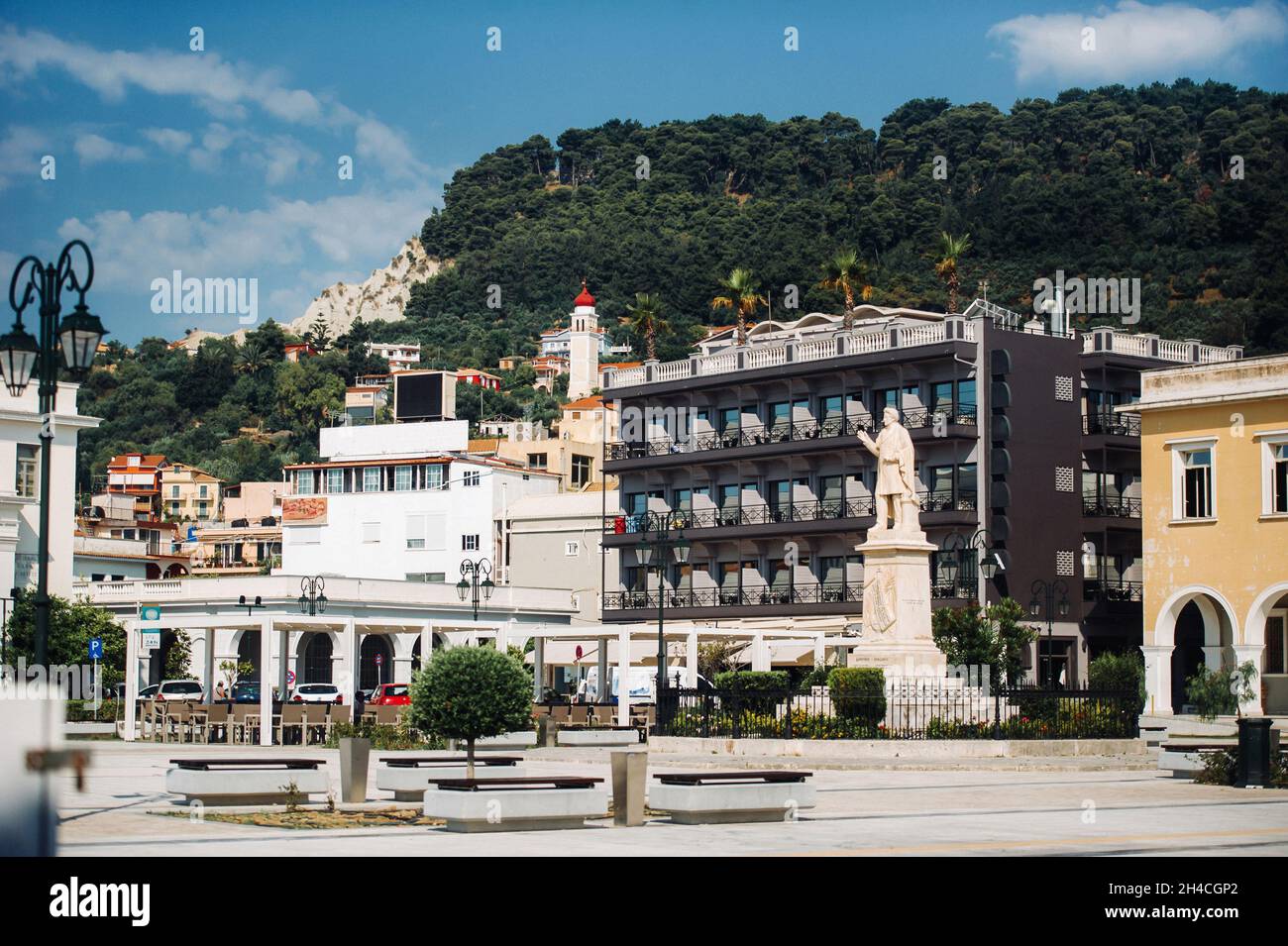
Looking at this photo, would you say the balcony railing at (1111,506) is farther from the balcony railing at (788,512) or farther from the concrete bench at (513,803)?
the concrete bench at (513,803)

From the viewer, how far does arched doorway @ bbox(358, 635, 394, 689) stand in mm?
74625

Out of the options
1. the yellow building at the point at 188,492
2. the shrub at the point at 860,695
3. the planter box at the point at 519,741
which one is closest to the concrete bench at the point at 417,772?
the shrub at the point at 860,695

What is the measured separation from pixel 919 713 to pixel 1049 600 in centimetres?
3011

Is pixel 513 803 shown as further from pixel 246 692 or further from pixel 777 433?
pixel 777 433

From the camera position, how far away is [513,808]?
693 inches

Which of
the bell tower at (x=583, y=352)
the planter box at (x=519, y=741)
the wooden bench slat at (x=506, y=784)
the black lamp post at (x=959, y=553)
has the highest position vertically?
the bell tower at (x=583, y=352)

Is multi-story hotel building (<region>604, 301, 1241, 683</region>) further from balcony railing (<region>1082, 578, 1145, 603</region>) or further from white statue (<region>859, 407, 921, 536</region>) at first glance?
white statue (<region>859, 407, 921, 536</region>)

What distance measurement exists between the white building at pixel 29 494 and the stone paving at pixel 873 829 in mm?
35734

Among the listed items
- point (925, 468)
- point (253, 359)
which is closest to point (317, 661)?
point (925, 468)

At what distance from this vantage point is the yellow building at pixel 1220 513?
5016 cm

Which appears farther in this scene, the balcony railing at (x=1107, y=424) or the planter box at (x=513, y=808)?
the balcony railing at (x=1107, y=424)

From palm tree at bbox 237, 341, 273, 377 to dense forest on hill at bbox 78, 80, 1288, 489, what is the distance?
29 cm

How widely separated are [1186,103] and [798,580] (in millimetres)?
84517
